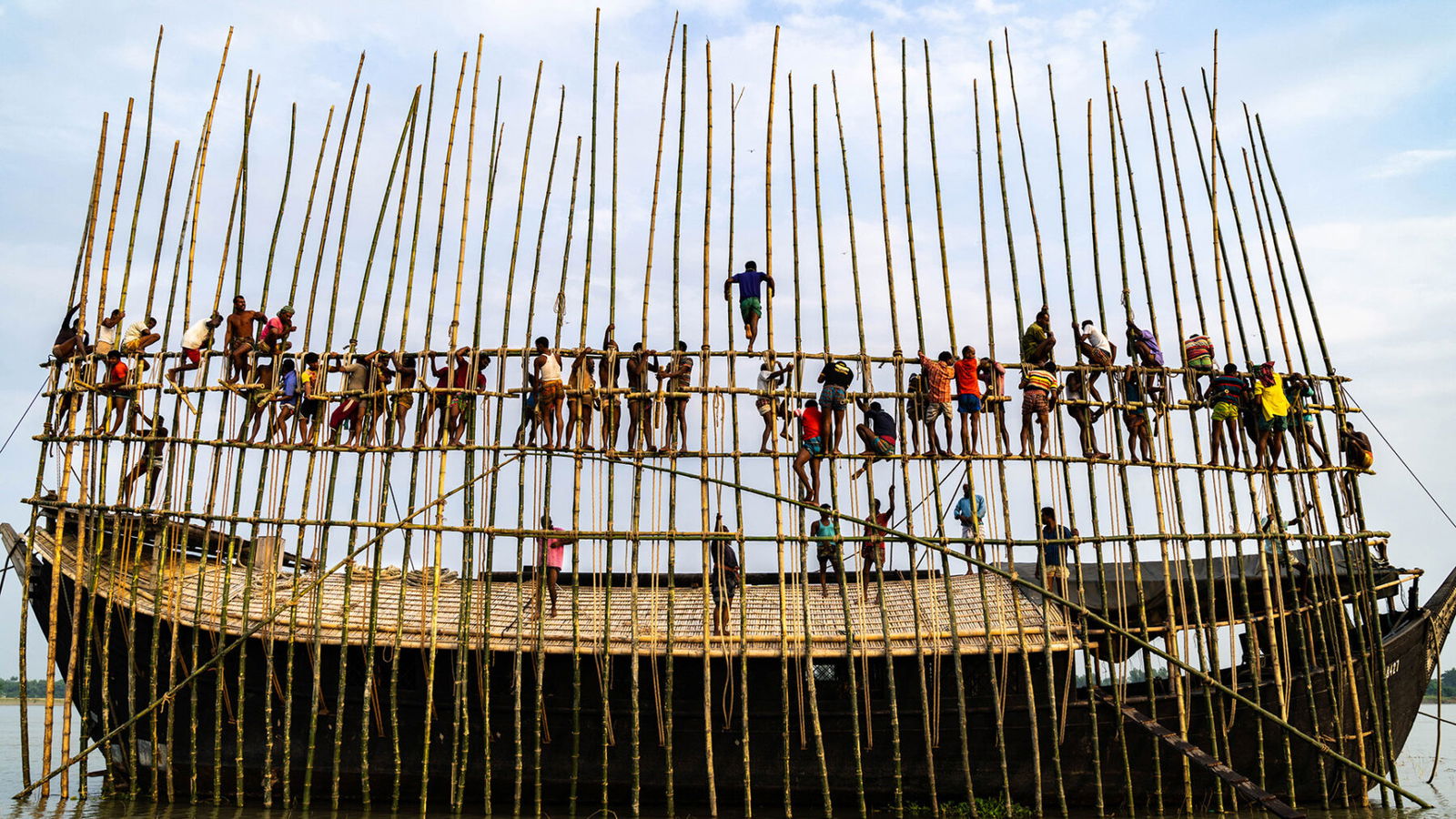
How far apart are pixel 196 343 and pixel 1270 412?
471 inches

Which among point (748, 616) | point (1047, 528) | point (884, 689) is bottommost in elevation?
A: point (884, 689)

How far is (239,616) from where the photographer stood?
37.8 feet

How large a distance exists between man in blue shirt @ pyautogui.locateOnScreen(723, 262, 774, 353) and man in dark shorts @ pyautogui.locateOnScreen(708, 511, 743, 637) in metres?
2.10

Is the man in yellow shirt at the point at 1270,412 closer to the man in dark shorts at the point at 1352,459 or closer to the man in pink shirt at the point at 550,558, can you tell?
the man in dark shorts at the point at 1352,459

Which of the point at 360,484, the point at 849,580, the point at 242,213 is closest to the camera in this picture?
the point at 360,484

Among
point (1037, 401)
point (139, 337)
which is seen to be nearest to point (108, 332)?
point (139, 337)

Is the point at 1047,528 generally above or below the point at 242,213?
below

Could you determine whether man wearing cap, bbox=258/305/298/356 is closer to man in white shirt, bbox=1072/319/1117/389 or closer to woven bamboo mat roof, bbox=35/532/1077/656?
woven bamboo mat roof, bbox=35/532/1077/656

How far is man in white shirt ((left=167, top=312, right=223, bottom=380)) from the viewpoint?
11953 millimetres

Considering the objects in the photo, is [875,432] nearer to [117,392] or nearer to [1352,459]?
[1352,459]

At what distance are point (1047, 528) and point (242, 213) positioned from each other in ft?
31.3

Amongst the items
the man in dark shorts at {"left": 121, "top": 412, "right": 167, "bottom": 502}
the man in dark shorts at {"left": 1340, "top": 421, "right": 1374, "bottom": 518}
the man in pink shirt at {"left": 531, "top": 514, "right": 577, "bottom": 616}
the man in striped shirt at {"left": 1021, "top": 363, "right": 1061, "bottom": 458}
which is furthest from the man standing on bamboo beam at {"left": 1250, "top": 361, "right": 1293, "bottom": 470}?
the man in dark shorts at {"left": 121, "top": 412, "right": 167, "bottom": 502}

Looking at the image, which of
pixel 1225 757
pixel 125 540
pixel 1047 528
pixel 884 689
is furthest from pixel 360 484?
pixel 1225 757

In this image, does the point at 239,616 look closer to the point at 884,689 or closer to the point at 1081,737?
the point at 884,689
